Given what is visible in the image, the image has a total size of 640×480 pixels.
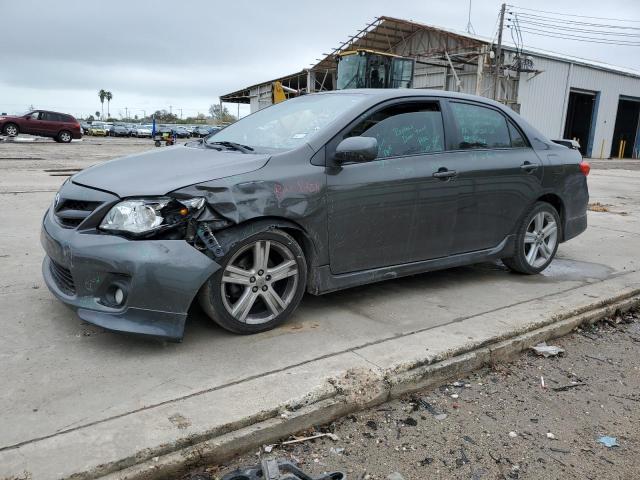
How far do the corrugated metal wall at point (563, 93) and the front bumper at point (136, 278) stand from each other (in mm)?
30755

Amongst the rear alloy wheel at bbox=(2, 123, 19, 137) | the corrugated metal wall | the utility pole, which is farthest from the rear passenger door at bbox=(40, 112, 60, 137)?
the corrugated metal wall

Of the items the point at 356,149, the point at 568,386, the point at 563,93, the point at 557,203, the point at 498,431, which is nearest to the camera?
the point at 498,431

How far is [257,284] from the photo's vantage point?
134 inches

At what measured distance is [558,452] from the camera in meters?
2.60

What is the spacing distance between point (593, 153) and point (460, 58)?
1198cm

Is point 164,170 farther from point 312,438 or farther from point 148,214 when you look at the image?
point 312,438

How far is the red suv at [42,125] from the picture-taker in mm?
29078

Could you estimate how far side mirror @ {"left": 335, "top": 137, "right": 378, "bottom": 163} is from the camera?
3.52 metres

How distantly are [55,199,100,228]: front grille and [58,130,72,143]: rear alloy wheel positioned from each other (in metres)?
29.9

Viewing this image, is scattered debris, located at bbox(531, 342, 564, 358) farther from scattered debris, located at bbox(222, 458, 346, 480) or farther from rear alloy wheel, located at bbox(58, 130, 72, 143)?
rear alloy wheel, located at bbox(58, 130, 72, 143)

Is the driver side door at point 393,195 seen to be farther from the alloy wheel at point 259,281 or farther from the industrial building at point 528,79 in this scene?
the industrial building at point 528,79

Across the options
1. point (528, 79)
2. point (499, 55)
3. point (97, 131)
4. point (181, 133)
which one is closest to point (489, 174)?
point (499, 55)

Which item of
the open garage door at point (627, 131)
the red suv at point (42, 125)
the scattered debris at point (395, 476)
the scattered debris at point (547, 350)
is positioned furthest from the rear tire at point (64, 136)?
the open garage door at point (627, 131)

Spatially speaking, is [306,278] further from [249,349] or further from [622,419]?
[622,419]
